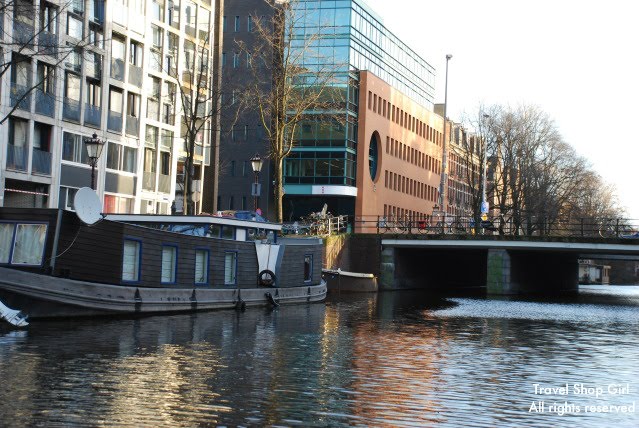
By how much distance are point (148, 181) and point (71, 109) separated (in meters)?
10.9

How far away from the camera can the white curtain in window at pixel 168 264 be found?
3453 cm

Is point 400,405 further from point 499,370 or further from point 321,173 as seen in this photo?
point 321,173

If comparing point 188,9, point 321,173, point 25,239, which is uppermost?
point 188,9

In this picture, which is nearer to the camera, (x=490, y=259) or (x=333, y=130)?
(x=490, y=259)

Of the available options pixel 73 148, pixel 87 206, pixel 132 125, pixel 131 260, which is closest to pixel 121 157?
pixel 132 125

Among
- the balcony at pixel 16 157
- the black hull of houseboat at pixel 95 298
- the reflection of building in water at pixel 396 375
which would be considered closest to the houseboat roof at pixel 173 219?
the black hull of houseboat at pixel 95 298

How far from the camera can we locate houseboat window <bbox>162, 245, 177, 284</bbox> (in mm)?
34531

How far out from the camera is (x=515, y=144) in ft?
308

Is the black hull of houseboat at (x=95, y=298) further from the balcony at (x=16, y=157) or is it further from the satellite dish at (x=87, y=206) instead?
the balcony at (x=16, y=157)

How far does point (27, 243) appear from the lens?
96.9ft

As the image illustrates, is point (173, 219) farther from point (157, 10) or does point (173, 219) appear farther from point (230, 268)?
point (157, 10)

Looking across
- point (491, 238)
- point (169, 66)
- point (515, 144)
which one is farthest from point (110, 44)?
point (515, 144)

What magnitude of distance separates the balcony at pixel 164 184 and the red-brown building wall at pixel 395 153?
2011 centimetres

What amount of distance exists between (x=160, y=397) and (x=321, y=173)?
78.8 meters
